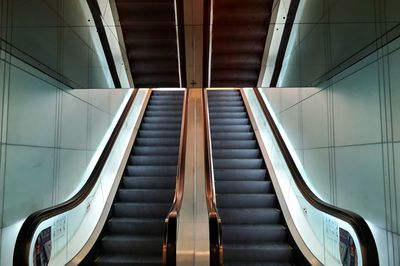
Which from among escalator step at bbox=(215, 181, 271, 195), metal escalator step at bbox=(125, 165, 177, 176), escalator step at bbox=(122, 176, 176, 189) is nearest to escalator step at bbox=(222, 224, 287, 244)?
escalator step at bbox=(215, 181, 271, 195)

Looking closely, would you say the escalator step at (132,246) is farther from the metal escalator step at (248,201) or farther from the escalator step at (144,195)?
the metal escalator step at (248,201)

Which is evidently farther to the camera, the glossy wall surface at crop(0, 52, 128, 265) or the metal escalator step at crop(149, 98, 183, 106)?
the metal escalator step at crop(149, 98, 183, 106)

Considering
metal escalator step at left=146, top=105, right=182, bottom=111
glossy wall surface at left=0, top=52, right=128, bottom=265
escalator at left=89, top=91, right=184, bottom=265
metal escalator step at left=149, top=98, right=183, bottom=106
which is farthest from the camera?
metal escalator step at left=149, top=98, right=183, bottom=106

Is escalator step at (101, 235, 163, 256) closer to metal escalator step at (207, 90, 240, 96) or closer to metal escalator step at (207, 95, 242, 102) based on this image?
metal escalator step at (207, 95, 242, 102)

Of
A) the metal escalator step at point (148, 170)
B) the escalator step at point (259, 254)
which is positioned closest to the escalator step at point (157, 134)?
the metal escalator step at point (148, 170)

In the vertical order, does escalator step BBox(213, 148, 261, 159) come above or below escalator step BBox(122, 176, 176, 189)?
above

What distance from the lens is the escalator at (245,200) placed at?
3.33 metres

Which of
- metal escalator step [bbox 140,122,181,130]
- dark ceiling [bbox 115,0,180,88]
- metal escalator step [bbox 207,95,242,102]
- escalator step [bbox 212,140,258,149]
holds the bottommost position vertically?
escalator step [bbox 212,140,258,149]

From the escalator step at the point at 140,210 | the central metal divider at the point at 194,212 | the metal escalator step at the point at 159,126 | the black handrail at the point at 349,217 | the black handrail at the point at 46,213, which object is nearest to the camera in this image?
the black handrail at the point at 349,217

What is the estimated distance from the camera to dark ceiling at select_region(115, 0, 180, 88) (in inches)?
198

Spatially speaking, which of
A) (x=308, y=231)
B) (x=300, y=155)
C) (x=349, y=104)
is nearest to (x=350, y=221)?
(x=349, y=104)

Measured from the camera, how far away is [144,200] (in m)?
4.22

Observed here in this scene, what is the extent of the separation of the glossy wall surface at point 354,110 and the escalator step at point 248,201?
0.74m

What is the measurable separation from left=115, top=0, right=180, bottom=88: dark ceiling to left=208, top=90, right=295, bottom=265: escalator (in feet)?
4.99
